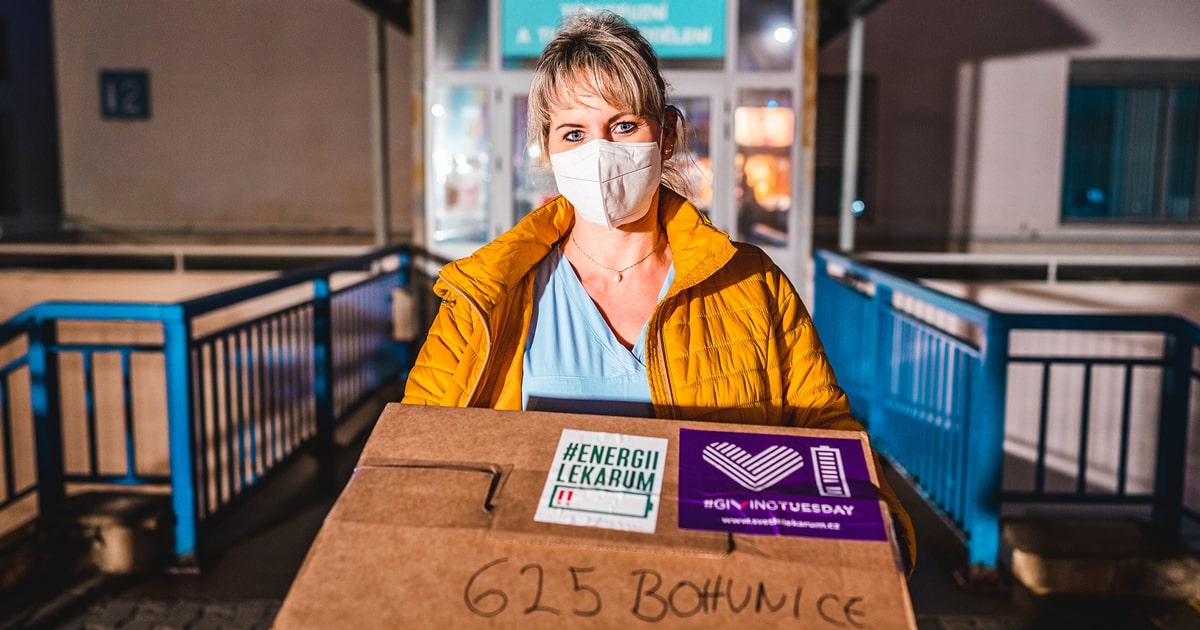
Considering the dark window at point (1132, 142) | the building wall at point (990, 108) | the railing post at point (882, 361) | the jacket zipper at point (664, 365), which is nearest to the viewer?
the jacket zipper at point (664, 365)

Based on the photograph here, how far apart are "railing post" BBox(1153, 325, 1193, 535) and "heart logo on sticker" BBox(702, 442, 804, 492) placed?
118 inches

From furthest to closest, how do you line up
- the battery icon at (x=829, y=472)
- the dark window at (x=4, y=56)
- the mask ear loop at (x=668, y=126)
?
the dark window at (x=4, y=56) → the mask ear loop at (x=668, y=126) → the battery icon at (x=829, y=472)

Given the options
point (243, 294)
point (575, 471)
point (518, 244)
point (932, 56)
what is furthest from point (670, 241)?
point (932, 56)

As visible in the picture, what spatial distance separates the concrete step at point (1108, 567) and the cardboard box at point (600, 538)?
269cm

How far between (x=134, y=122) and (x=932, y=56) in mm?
10880

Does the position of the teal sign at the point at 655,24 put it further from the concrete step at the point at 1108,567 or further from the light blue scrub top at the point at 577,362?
the light blue scrub top at the point at 577,362

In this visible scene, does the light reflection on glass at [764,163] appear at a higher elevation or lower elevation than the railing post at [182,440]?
higher

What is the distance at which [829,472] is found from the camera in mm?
1215

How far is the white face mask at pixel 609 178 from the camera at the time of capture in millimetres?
1689

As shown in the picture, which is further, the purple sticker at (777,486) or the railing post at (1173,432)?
the railing post at (1173,432)

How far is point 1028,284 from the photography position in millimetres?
7703

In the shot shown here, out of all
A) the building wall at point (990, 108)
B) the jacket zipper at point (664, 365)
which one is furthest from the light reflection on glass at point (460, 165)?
the jacket zipper at point (664, 365)

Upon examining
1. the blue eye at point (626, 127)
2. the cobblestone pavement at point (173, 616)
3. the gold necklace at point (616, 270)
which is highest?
the blue eye at point (626, 127)

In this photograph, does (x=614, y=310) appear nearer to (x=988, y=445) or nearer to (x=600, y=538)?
(x=600, y=538)
